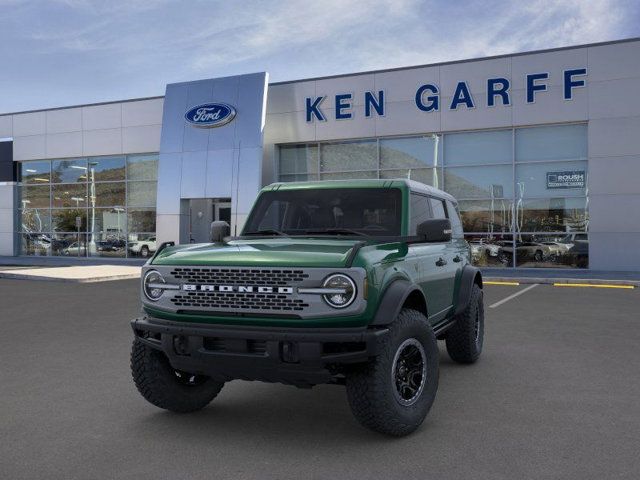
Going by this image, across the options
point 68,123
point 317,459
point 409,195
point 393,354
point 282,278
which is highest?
point 68,123

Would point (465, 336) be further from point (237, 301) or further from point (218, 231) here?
point (237, 301)

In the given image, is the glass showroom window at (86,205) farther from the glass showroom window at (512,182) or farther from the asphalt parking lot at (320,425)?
the asphalt parking lot at (320,425)

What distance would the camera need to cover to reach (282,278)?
4.04m

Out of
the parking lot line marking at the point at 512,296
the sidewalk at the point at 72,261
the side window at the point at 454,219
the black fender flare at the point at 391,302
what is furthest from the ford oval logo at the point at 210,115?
the black fender flare at the point at 391,302

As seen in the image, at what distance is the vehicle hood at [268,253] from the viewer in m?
4.05

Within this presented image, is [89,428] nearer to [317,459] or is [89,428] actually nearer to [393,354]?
[317,459]

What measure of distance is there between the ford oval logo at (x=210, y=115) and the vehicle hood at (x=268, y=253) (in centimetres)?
1958

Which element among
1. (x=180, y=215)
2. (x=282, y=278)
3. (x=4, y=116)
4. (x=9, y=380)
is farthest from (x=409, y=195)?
(x=4, y=116)

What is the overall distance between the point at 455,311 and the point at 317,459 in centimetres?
270

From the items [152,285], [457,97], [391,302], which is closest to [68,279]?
[152,285]

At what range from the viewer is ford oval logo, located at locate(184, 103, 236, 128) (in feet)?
77.8

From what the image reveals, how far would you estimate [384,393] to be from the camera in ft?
13.2

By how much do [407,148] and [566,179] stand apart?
18.3 feet

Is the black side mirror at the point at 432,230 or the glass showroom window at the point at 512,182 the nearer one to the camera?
the black side mirror at the point at 432,230
